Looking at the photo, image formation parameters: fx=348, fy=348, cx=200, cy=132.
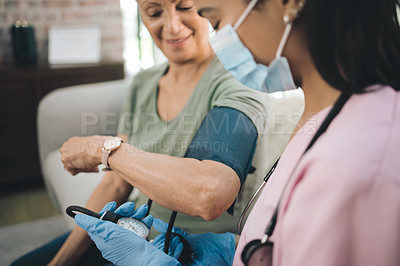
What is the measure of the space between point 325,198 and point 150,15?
2.71ft

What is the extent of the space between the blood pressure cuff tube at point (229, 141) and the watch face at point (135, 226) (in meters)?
0.21

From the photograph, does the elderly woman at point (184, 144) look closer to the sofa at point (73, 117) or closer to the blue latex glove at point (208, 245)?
the blue latex glove at point (208, 245)

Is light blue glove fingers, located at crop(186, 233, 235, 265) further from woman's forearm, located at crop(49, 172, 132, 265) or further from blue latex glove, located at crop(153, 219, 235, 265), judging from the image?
woman's forearm, located at crop(49, 172, 132, 265)

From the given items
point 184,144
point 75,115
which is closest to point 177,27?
point 184,144

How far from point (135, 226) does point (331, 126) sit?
0.53 m

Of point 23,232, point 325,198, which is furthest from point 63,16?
point 325,198

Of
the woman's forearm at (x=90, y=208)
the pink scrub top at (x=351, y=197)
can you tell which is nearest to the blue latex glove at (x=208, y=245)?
the woman's forearm at (x=90, y=208)

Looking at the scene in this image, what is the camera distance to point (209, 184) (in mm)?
795

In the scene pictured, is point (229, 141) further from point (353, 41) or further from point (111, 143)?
point (353, 41)

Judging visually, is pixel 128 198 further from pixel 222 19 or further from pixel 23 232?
pixel 23 232

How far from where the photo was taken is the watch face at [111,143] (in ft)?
3.04

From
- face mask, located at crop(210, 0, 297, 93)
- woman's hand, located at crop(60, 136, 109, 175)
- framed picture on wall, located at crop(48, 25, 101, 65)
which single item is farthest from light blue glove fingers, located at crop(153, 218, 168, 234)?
framed picture on wall, located at crop(48, 25, 101, 65)

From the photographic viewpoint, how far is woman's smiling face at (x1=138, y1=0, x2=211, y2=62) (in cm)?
101

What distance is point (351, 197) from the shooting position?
1.42 ft
